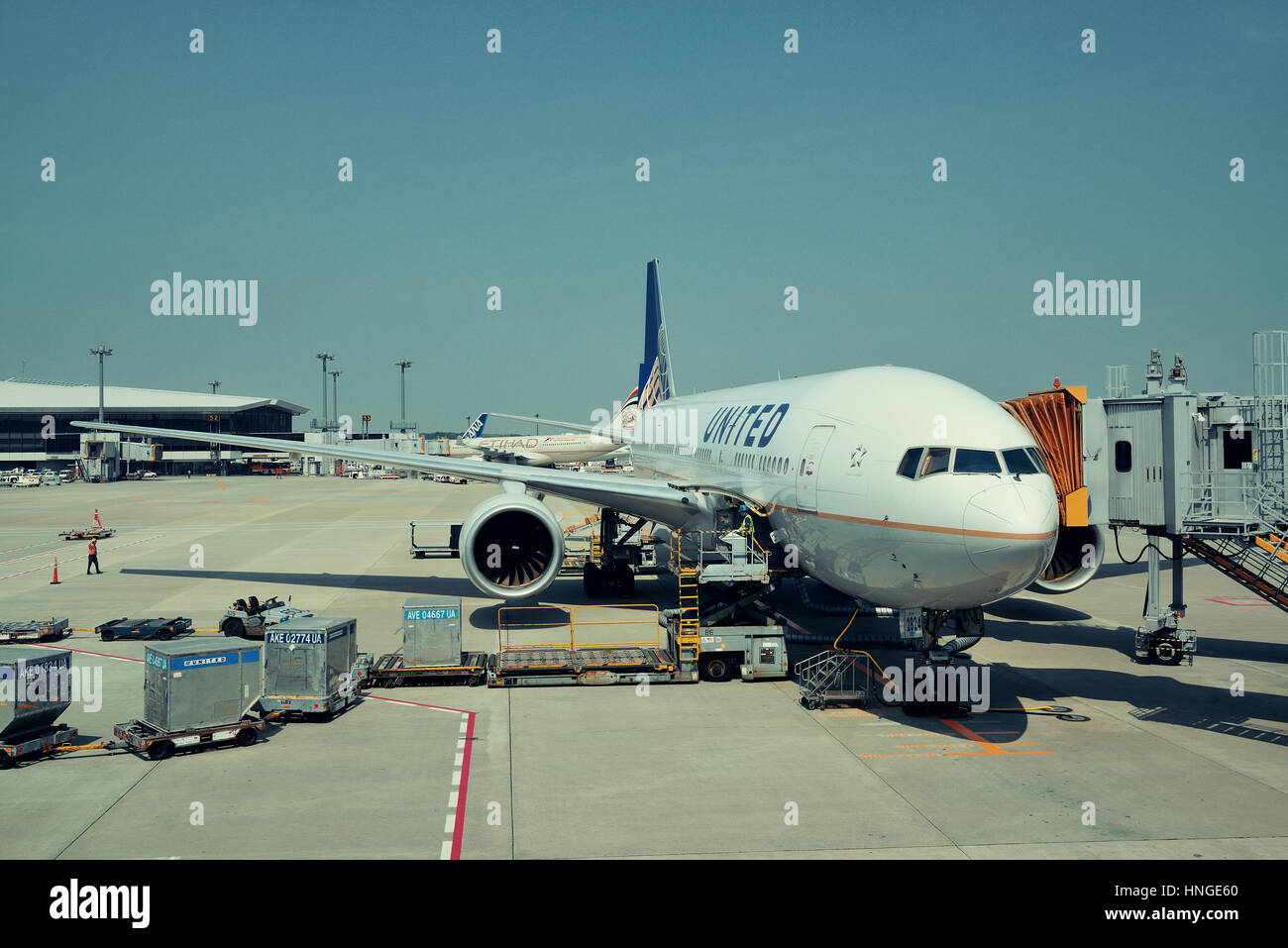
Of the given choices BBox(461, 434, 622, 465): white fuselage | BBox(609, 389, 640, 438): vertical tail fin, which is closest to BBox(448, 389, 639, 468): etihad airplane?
BBox(461, 434, 622, 465): white fuselage

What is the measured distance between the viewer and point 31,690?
494 inches

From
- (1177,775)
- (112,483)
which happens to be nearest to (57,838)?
(1177,775)

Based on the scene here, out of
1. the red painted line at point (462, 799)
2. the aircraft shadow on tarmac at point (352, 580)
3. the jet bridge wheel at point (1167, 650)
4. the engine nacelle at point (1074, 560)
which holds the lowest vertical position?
the red painted line at point (462, 799)

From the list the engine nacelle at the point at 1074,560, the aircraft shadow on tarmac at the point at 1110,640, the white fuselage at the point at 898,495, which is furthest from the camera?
the aircraft shadow on tarmac at the point at 1110,640

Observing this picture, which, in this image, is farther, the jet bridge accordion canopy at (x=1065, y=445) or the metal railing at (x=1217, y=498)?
the jet bridge accordion canopy at (x=1065, y=445)

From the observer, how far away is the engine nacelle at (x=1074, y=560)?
1838 centimetres

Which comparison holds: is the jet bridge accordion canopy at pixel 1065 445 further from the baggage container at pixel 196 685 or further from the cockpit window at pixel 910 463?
A: the baggage container at pixel 196 685

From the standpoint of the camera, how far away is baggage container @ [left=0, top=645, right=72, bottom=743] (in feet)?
40.6

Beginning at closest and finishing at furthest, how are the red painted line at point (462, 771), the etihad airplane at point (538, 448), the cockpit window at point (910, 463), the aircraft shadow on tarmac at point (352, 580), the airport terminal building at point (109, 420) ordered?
1. the red painted line at point (462, 771)
2. the cockpit window at point (910, 463)
3. the aircraft shadow on tarmac at point (352, 580)
4. the etihad airplane at point (538, 448)
5. the airport terminal building at point (109, 420)

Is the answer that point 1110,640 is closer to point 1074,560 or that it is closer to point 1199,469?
point 1074,560

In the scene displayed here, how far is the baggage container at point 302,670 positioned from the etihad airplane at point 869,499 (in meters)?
5.31

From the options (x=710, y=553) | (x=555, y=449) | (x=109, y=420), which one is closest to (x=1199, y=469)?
(x=710, y=553)

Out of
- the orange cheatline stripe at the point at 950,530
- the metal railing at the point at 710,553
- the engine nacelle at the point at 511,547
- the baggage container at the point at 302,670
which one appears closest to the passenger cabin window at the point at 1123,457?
the orange cheatline stripe at the point at 950,530

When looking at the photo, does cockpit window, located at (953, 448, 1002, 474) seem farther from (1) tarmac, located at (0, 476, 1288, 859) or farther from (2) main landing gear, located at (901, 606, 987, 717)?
(1) tarmac, located at (0, 476, 1288, 859)
